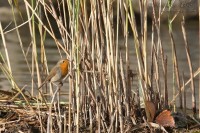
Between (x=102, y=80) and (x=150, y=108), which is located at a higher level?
(x=102, y=80)

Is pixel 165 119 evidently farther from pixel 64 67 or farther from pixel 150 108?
pixel 64 67

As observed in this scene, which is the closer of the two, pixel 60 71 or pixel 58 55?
pixel 60 71

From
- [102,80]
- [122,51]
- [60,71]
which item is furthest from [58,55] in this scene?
[102,80]

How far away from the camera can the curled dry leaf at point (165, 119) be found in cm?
414

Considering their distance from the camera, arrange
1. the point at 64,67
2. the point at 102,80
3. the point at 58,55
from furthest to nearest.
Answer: the point at 58,55 → the point at 64,67 → the point at 102,80

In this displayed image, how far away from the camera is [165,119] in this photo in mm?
4145

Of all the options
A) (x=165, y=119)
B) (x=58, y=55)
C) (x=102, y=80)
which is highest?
(x=58, y=55)

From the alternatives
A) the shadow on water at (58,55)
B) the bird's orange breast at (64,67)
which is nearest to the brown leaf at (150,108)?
the bird's orange breast at (64,67)

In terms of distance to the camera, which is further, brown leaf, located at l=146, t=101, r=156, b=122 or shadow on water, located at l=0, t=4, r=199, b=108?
shadow on water, located at l=0, t=4, r=199, b=108

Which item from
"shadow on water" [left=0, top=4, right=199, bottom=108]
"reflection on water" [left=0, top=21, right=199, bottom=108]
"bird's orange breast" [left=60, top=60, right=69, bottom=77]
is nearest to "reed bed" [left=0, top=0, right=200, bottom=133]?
"bird's orange breast" [left=60, top=60, right=69, bottom=77]

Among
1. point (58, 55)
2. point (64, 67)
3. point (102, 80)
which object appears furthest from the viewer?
point (58, 55)

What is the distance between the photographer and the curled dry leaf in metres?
4.14

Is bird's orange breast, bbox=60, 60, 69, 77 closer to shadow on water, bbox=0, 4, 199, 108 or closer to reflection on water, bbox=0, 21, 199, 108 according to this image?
shadow on water, bbox=0, 4, 199, 108

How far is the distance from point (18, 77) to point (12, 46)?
304 centimetres
